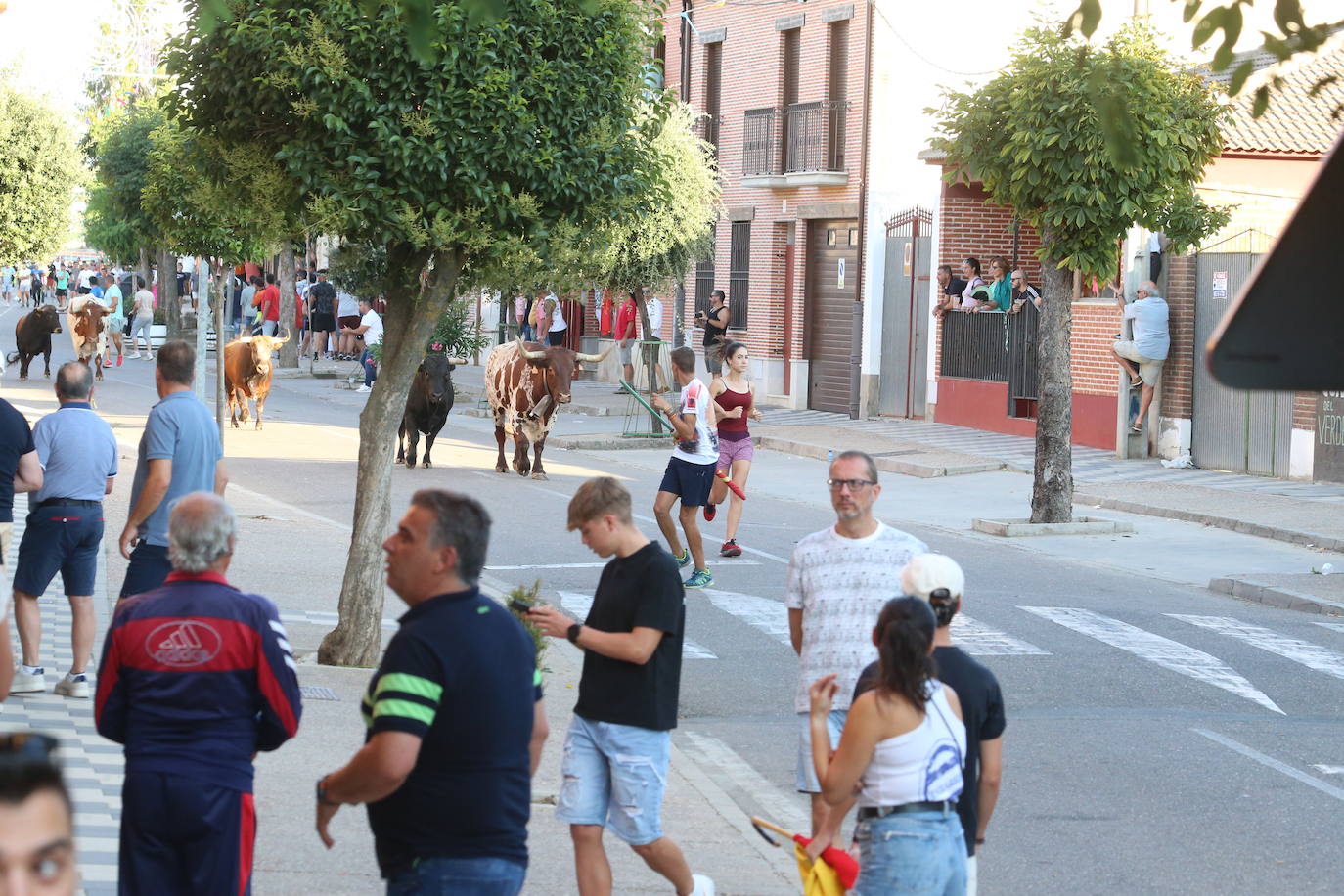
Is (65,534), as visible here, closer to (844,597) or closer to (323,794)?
(844,597)

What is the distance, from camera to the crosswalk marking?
444 inches

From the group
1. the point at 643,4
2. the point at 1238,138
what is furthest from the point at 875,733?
the point at 1238,138

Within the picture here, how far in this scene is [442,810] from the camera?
14.2 ft

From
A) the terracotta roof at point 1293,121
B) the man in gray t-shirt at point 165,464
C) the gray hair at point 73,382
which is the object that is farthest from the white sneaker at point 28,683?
the terracotta roof at point 1293,121

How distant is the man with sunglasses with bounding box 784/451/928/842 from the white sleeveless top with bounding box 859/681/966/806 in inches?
53.6

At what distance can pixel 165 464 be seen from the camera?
8555 mm

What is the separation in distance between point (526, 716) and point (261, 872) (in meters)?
2.39

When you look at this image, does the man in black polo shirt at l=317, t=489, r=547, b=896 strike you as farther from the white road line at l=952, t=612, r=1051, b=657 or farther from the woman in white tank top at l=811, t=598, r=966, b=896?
the white road line at l=952, t=612, r=1051, b=657

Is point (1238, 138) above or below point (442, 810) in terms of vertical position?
above

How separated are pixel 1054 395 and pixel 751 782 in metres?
9.38

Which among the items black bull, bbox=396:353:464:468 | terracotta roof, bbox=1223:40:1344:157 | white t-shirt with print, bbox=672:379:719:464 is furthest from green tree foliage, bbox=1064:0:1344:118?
terracotta roof, bbox=1223:40:1344:157

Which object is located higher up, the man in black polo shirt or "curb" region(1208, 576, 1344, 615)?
the man in black polo shirt

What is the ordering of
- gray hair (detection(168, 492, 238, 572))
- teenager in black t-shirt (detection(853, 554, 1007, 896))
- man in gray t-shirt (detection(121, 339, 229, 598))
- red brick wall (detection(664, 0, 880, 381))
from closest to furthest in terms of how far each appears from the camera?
gray hair (detection(168, 492, 238, 572)) < teenager in black t-shirt (detection(853, 554, 1007, 896)) < man in gray t-shirt (detection(121, 339, 229, 598)) < red brick wall (detection(664, 0, 880, 381))

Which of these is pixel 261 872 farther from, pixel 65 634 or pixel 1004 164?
pixel 1004 164
